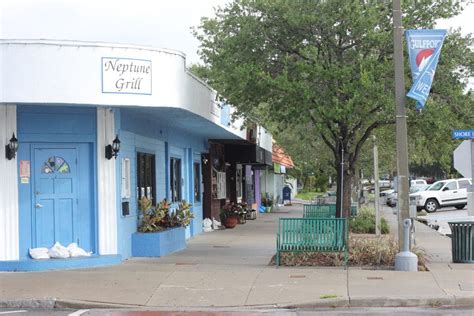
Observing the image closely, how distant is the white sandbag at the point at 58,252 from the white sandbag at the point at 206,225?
979cm

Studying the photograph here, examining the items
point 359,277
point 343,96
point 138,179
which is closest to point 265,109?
point 343,96

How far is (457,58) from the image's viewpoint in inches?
580

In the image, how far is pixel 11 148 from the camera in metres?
12.2

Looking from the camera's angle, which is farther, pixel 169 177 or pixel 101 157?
pixel 169 177

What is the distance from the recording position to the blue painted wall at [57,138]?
1257 centimetres

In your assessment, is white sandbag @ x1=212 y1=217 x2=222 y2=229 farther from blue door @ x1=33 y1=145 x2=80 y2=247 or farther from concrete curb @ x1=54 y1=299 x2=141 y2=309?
concrete curb @ x1=54 y1=299 x2=141 y2=309

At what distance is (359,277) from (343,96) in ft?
14.4

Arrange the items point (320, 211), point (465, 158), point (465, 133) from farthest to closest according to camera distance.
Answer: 1. point (320, 211)
2. point (465, 158)
3. point (465, 133)

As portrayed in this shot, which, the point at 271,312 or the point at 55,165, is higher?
the point at 55,165

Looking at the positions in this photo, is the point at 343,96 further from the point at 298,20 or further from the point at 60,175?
the point at 60,175

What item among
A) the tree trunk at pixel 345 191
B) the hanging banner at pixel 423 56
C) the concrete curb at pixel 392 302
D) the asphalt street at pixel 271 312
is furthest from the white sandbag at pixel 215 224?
the asphalt street at pixel 271 312

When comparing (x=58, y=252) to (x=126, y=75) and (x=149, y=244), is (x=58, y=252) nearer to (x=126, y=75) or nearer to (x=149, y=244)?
(x=149, y=244)

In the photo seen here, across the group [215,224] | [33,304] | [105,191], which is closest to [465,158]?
[105,191]

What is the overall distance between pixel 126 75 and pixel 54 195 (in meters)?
2.81
